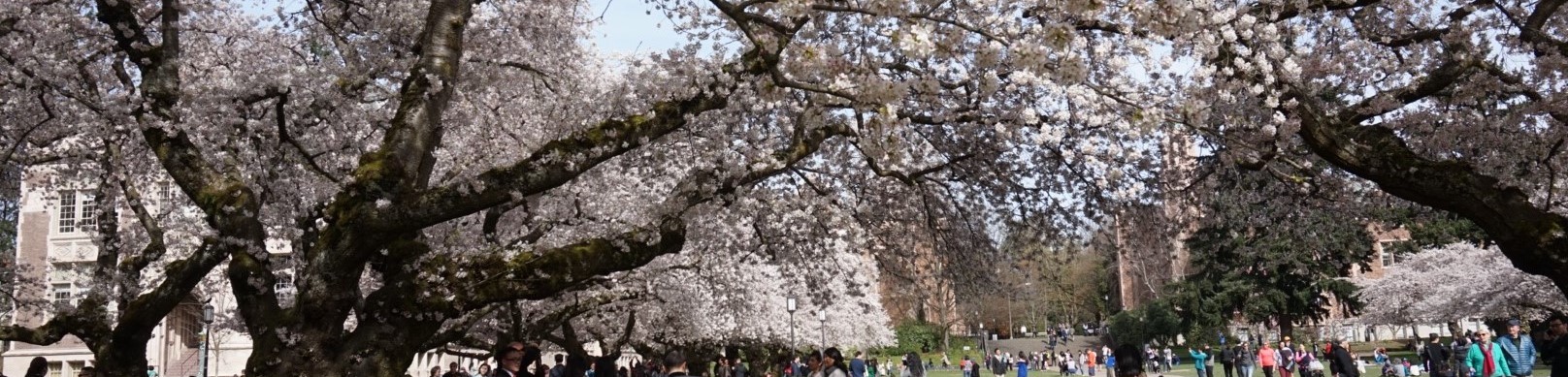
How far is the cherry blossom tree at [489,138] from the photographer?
7484mm

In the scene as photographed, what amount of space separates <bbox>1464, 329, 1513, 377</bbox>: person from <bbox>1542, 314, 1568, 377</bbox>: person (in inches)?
94.2

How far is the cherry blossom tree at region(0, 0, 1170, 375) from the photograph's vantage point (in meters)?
7.48

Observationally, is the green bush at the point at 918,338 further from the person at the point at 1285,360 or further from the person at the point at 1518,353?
the person at the point at 1518,353

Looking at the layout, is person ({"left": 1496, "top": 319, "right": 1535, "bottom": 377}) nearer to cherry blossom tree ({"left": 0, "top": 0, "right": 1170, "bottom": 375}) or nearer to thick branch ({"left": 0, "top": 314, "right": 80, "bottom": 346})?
cherry blossom tree ({"left": 0, "top": 0, "right": 1170, "bottom": 375})

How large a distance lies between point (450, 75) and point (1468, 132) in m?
8.62

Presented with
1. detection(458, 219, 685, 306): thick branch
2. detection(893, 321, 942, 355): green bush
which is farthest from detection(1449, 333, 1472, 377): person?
detection(893, 321, 942, 355): green bush

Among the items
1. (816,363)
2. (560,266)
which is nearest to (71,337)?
(816,363)

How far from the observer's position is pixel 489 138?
49.2 ft

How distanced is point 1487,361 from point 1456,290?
27241mm

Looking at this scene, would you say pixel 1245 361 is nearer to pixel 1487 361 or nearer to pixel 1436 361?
pixel 1436 361

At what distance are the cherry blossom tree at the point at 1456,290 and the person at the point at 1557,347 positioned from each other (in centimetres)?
2306

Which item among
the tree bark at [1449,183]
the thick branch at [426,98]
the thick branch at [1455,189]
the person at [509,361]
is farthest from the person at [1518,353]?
the thick branch at [426,98]

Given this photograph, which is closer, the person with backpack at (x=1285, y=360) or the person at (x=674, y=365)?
the person at (x=674, y=365)

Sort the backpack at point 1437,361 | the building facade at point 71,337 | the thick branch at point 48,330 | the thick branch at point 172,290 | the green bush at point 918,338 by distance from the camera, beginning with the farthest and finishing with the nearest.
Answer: the green bush at point 918,338 → the building facade at point 71,337 → the backpack at point 1437,361 → the thick branch at point 48,330 → the thick branch at point 172,290
